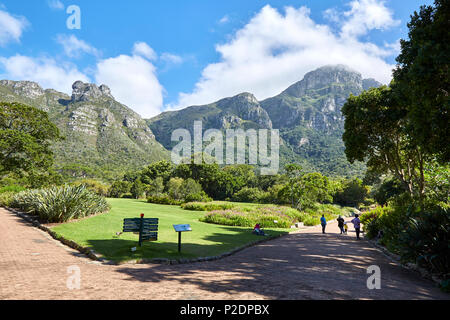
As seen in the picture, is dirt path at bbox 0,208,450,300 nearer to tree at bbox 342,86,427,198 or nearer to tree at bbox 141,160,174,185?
tree at bbox 342,86,427,198

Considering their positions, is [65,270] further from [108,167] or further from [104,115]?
[104,115]

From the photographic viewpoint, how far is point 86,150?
98.8 m

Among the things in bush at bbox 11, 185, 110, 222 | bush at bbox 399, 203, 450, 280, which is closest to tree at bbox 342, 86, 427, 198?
bush at bbox 399, 203, 450, 280

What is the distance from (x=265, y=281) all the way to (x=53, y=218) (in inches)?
471

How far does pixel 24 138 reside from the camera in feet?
69.5

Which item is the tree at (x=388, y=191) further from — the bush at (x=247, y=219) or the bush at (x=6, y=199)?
the bush at (x=6, y=199)

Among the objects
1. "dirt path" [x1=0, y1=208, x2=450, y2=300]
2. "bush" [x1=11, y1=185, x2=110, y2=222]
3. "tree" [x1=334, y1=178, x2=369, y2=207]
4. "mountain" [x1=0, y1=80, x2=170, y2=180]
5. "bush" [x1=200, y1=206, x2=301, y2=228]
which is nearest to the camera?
"dirt path" [x1=0, y1=208, x2=450, y2=300]

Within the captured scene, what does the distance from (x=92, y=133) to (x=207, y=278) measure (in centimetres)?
12065

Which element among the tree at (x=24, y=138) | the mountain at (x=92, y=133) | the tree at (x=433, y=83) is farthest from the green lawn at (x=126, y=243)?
the mountain at (x=92, y=133)

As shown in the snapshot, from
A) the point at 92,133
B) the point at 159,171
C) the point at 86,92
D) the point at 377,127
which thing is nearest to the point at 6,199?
the point at 377,127

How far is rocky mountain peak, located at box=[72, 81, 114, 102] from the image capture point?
5903 inches

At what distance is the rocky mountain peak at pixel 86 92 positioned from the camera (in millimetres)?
149938

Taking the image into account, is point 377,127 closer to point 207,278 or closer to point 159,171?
point 207,278
